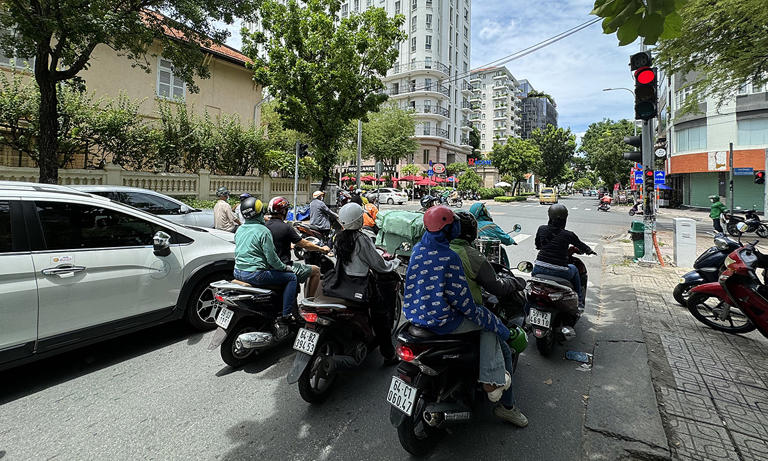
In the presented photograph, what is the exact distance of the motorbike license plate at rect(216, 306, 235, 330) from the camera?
3490 millimetres

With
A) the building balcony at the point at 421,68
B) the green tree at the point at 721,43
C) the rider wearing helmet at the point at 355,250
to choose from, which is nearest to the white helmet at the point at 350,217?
the rider wearing helmet at the point at 355,250

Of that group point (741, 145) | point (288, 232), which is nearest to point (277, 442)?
point (288, 232)

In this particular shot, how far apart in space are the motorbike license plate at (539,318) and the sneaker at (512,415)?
1.17 meters

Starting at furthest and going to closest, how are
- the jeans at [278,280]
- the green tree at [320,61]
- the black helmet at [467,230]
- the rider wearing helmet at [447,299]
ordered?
the green tree at [320,61] → the jeans at [278,280] → the black helmet at [467,230] → the rider wearing helmet at [447,299]

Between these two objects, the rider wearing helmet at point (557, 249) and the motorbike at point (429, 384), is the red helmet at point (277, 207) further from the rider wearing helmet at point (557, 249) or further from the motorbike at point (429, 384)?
the rider wearing helmet at point (557, 249)

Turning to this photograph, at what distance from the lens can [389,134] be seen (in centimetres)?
3731

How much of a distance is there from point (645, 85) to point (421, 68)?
149 feet

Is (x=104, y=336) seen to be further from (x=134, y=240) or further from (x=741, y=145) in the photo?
(x=741, y=145)

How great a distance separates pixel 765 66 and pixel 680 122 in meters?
21.4

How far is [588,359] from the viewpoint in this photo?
3850 mm

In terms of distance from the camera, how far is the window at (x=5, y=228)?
296 cm

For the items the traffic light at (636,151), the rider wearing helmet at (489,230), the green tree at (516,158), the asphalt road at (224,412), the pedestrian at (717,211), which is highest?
the green tree at (516,158)

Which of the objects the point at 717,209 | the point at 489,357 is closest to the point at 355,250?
the point at 489,357

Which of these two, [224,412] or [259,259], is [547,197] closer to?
[259,259]
